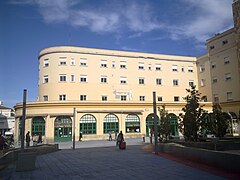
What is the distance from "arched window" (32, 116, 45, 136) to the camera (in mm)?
35763

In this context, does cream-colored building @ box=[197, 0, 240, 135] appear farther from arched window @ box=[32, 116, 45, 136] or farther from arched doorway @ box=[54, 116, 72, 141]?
arched window @ box=[32, 116, 45, 136]

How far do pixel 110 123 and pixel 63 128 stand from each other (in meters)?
7.39

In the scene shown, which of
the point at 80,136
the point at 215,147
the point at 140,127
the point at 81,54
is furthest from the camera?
the point at 81,54

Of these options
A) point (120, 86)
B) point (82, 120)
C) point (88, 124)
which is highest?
point (120, 86)

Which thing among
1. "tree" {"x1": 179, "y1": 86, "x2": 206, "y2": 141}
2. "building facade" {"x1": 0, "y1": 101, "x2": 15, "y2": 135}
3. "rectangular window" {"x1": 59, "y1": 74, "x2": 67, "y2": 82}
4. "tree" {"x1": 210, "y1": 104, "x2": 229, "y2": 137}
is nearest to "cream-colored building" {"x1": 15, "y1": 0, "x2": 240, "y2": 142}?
"rectangular window" {"x1": 59, "y1": 74, "x2": 67, "y2": 82}

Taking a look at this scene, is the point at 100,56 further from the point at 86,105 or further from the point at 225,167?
the point at 225,167

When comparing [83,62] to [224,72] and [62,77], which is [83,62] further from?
[224,72]

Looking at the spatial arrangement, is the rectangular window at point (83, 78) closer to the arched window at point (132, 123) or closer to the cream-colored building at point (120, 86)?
the cream-colored building at point (120, 86)

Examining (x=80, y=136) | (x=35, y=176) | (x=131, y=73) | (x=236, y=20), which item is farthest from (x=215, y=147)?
(x=131, y=73)

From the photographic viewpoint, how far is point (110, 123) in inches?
1480

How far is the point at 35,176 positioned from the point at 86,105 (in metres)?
27.9

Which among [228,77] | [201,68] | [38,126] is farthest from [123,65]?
[228,77]

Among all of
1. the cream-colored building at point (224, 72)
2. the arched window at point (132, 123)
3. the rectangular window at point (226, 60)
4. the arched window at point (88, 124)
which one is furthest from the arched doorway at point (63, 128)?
the rectangular window at point (226, 60)

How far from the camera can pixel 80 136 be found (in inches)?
1348
